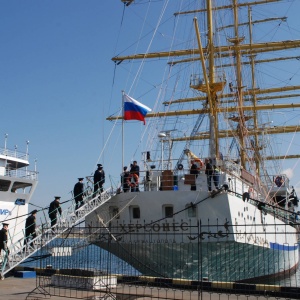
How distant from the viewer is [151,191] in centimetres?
1780

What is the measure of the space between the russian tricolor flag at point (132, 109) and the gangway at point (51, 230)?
3.87m

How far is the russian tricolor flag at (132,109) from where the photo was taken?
2086 centimetres

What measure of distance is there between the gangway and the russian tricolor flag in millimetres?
3871

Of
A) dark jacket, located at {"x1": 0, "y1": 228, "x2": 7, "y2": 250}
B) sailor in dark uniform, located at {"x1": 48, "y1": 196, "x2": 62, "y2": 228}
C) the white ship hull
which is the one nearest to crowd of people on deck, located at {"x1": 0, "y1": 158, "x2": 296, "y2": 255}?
sailor in dark uniform, located at {"x1": 48, "y1": 196, "x2": 62, "y2": 228}

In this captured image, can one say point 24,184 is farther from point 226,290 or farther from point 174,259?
point 226,290

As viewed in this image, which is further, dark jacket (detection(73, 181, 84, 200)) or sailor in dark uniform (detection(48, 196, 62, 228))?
dark jacket (detection(73, 181, 84, 200))

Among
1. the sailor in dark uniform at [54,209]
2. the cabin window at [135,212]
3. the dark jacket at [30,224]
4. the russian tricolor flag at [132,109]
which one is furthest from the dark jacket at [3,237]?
the russian tricolor flag at [132,109]

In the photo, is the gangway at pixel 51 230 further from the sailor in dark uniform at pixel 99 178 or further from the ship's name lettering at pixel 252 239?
the ship's name lettering at pixel 252 239

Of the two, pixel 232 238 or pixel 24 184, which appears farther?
pixel 24 184

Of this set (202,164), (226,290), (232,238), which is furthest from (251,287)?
(202,164)


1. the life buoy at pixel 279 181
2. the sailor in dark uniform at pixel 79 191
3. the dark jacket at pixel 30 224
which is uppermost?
the life buoy at pixel 279 181

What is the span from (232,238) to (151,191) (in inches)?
140

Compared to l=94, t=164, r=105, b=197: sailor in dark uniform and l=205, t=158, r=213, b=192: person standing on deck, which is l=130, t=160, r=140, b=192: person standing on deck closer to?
l=94, t=164, r=105, b=197: sailor in dark uniform

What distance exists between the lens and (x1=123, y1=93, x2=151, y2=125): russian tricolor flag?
20.9m
